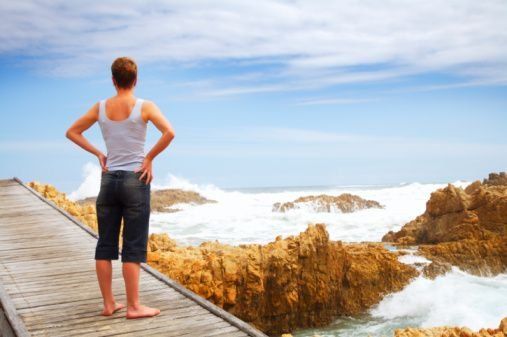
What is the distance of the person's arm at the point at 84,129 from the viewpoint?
15.7 feet

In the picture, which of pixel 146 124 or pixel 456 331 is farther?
pixel 456 331

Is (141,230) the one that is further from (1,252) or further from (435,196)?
(435,196)

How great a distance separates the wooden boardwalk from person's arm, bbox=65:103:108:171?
1372mm

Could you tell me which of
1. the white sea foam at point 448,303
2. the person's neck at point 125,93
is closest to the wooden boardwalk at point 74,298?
the person's neck at point 125,93

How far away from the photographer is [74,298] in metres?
5.51

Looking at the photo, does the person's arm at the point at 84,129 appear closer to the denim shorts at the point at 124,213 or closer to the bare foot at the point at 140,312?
the denim shorts at the point at 124,213

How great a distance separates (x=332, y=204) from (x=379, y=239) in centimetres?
1083

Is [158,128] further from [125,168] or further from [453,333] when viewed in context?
[453,333]

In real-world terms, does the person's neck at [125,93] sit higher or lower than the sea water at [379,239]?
higher

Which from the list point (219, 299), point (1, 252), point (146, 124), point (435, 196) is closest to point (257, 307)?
point (219, 299)

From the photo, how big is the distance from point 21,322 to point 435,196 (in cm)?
1373

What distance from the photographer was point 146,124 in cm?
462

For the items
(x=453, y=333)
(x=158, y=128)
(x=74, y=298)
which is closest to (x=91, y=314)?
(x=74, y=298)

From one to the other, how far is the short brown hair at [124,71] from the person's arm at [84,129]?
0.35m
